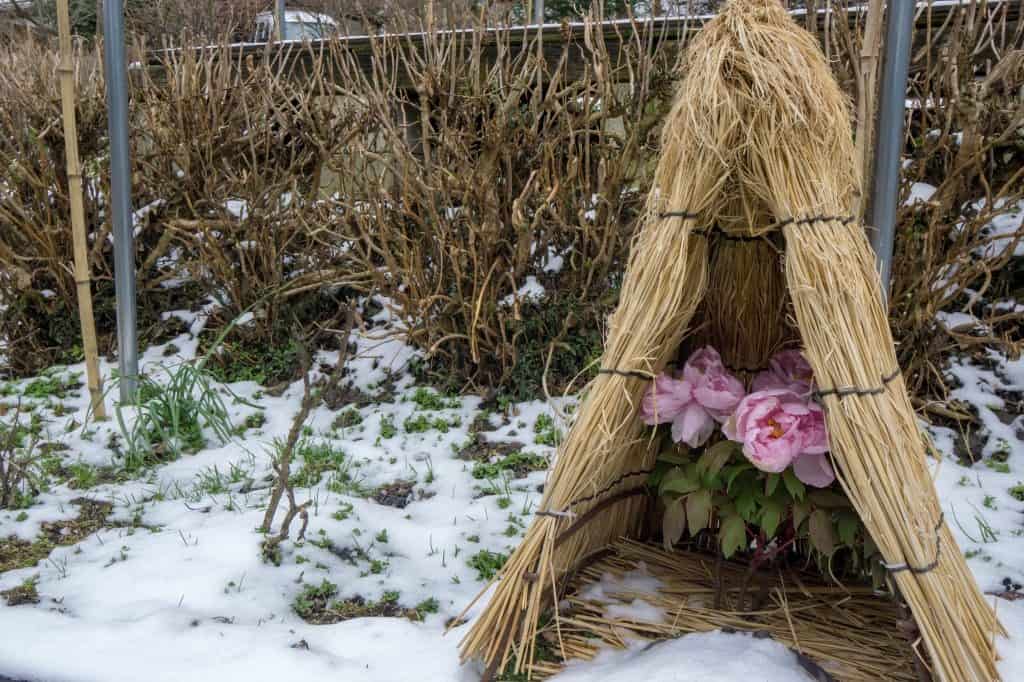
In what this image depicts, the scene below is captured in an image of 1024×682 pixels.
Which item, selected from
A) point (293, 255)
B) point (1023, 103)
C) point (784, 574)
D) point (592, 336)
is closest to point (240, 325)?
point (293, 255)

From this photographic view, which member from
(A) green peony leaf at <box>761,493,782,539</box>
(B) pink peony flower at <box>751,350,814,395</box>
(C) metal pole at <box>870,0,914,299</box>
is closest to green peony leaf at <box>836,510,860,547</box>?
(A) green peony leaf at <box>761,493,782,539</box>

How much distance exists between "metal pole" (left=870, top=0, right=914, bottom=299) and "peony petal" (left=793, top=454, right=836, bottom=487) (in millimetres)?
598

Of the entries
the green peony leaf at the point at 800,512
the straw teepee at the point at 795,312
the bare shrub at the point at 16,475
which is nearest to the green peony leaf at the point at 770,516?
the green peony leaf at the point at 800,512

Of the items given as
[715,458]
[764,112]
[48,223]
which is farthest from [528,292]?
[48,223]

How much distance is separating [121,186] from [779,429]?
272cm

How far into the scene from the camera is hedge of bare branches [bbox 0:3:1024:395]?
2986 millimetres

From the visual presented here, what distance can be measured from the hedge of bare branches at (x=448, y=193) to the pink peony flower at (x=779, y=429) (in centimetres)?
142

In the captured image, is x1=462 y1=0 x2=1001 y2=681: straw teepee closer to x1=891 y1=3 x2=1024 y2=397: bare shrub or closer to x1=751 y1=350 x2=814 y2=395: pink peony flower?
x1=751 y1=350 x2=814 y2=395: pink peony flower

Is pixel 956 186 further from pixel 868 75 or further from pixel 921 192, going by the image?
pixel 868 75

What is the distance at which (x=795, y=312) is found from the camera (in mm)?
1714

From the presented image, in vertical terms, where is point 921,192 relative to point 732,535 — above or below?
above

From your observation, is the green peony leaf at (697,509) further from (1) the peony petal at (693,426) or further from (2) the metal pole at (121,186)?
(2) the metal pole at (121,186)

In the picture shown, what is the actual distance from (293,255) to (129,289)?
2.70 ft

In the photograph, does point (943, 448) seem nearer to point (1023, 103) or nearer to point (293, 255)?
point (1023, 103)
